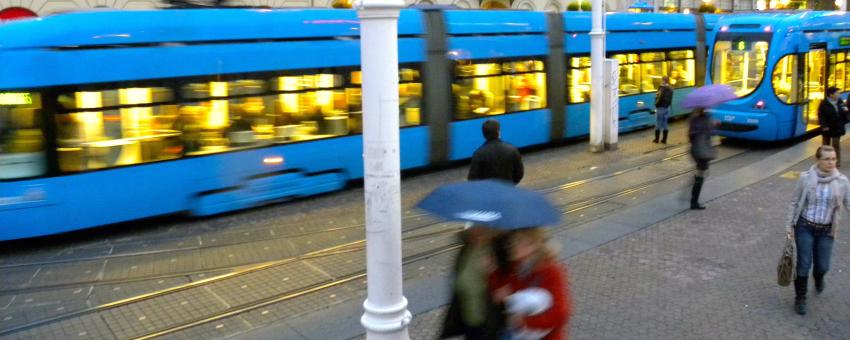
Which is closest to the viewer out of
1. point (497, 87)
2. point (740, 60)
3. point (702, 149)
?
point (702, 149)

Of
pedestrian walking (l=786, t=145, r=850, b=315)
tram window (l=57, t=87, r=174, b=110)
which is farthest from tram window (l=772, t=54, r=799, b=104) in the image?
tram window (l=57, t=87, r=174, b=110)

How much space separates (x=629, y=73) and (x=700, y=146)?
7.86 metres

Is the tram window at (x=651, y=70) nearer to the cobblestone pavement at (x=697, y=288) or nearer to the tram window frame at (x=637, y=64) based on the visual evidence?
the tram window frame at (x=637, y=64)

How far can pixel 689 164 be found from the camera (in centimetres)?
1379

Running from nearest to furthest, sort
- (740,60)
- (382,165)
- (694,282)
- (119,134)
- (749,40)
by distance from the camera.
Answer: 1. (382,165)
2. (694,282)
3. (119,134)
4. (749,40)
5. (740,60)

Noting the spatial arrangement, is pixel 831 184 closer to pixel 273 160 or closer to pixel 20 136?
pixel 273 160

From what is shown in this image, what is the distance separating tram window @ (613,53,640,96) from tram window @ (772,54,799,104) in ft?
11.0

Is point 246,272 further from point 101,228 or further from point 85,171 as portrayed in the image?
point 101,228

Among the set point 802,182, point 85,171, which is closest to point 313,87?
point 85,171

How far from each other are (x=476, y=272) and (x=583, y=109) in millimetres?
13632

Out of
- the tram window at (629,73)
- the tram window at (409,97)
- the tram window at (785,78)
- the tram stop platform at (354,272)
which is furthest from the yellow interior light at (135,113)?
the tram window at (785,78)

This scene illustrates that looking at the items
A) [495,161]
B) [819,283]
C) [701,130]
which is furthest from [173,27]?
[819,283]

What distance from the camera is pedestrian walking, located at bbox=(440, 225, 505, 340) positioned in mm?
3273

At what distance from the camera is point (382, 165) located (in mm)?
4160
